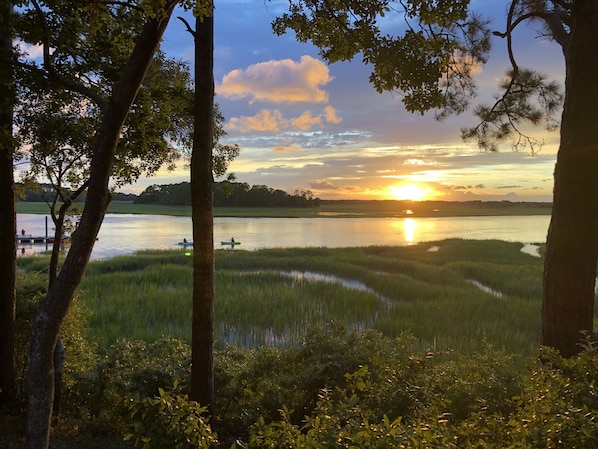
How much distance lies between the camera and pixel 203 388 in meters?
5.79

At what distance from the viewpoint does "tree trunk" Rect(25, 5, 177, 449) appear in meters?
4.07

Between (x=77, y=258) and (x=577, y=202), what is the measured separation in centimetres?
595

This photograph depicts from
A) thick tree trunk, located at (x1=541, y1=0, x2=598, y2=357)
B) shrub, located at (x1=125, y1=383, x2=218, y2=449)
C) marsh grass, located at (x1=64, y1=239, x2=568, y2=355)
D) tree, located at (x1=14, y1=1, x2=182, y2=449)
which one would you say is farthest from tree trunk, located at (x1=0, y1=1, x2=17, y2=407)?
thick tree trunk, located at (x1=541, y1=0, x2=598, y2=357)

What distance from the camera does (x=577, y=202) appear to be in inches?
231

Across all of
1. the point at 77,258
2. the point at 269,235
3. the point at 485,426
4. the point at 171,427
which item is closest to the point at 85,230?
the point at 77,258

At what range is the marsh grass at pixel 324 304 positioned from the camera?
12.0 metres

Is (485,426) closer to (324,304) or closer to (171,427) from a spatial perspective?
(171,427)

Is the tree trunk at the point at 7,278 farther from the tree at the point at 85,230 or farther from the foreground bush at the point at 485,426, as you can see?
the foreground bush at the point at 485,426

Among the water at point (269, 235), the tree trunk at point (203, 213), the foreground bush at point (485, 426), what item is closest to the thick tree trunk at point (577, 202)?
the foreground bush at point (485, 426)

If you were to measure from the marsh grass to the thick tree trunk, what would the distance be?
2.44 m

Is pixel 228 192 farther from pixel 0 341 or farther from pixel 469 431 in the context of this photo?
pixel 469 431

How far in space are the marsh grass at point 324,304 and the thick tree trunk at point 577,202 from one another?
244 cm

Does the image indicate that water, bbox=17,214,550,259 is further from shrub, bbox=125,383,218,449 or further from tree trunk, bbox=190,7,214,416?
shrub, bbox=125,383,218,449

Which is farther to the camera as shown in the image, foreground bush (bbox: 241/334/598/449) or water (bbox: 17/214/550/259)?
water (bbox: 17/214/550/259)
